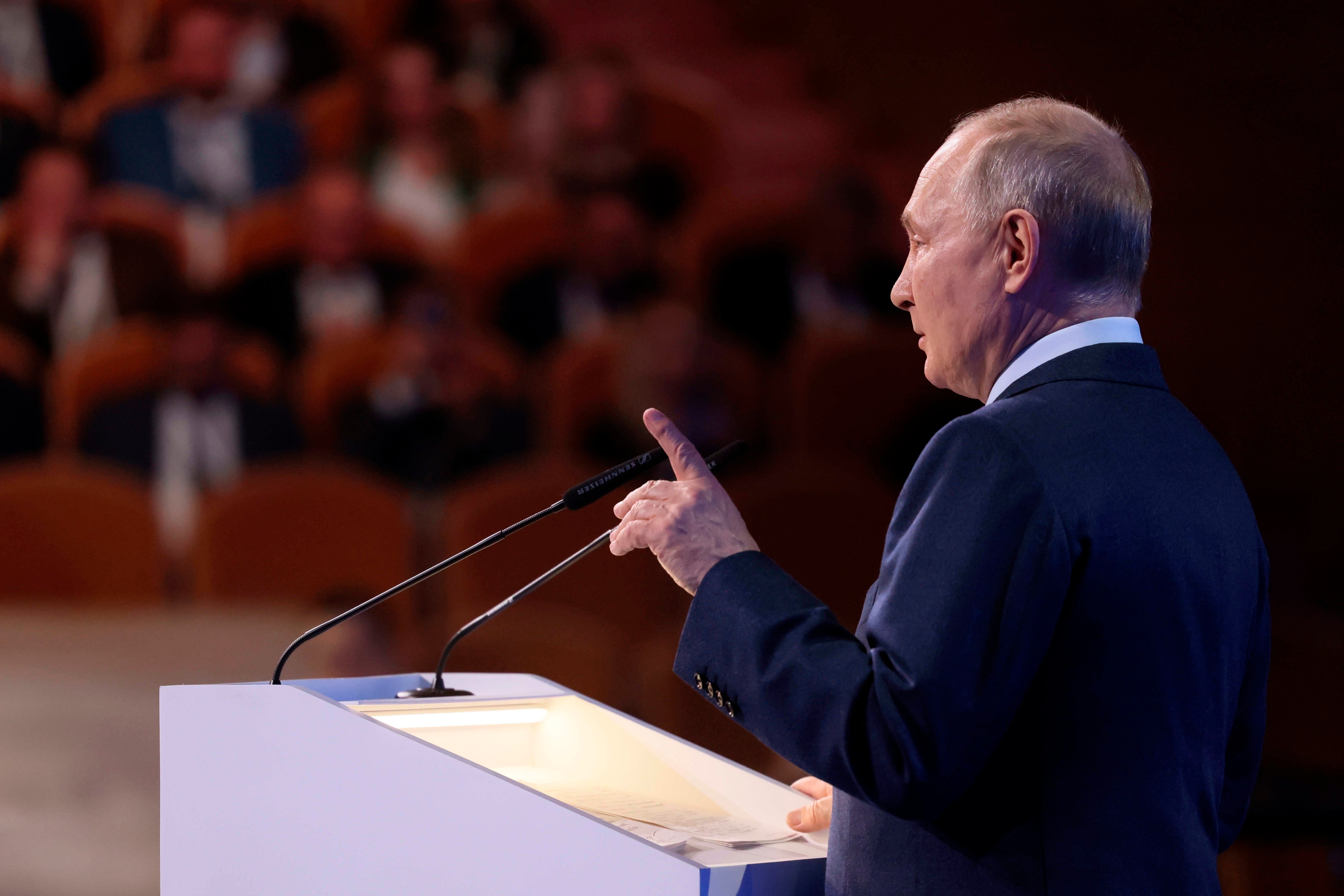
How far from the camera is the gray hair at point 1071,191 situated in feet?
1.81

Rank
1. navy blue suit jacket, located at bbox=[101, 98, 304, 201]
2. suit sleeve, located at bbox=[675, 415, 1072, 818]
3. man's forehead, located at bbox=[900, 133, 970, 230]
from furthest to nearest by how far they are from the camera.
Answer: navy blue suit jacket, located at bbox=[101, 98, 304, 201] < man's forehead, located at bbox=[900, 133, 970, 230] < suit sleeve, located at bbox=[675, 415, 1072, 818]

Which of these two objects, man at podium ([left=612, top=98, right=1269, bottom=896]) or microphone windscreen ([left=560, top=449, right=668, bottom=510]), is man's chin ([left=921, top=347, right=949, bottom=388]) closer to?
man at podium ([left=612, top=98, right=1269, bottom=896])

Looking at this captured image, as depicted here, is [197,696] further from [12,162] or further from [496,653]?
[12,162]

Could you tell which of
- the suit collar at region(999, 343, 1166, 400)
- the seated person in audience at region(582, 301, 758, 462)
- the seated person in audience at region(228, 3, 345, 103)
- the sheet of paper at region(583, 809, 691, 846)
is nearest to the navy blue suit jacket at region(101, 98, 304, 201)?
the seated person in audience at region(228, 3, 345, 103)

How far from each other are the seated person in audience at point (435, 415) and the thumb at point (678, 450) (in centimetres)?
177

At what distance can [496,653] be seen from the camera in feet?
6.30

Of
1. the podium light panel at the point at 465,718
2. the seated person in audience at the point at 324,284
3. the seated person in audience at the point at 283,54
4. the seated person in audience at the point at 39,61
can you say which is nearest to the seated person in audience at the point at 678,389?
the seated person in audience at the point at 324,284

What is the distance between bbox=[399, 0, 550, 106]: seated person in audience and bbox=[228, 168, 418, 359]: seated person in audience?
51 centimetres

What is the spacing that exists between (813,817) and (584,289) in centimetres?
204

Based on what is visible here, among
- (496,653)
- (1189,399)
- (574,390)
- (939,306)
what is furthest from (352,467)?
(939,306)

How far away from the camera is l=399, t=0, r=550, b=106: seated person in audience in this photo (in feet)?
9.75

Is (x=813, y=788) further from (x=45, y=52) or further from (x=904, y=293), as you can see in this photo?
(x=45, y=52)

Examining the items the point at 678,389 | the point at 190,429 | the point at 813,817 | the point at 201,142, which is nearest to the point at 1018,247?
the point at 813,817

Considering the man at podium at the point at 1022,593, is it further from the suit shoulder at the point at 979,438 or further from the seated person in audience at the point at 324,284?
the seated person in audience at the point at 324,284
